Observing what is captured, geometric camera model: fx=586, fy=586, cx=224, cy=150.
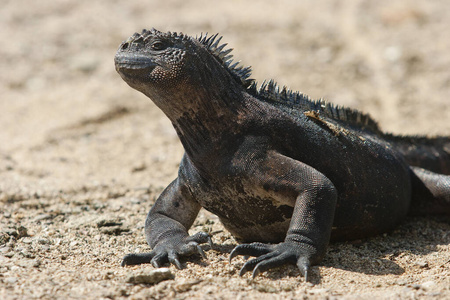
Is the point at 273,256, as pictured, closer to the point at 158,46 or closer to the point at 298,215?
the point at 298,215

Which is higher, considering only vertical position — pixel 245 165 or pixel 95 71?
pixel 95 71

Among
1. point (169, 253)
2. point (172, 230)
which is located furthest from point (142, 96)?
point (169, 253)

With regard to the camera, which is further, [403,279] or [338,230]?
[338,230]

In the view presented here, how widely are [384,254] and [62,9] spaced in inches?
554

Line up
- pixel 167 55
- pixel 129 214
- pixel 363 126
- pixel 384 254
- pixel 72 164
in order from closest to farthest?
pixel 167 55 < pixel 384 254 < pixel 363 126 < pixel 129 214 < pixel 72 164

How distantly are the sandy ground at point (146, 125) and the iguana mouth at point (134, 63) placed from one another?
180 centimetres

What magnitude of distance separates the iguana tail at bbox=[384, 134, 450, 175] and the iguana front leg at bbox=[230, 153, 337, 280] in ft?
7.85

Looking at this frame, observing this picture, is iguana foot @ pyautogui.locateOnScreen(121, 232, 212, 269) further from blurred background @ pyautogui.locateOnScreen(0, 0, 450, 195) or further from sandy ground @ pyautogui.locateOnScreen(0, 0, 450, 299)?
blurred background @ pyautogui.locateOnScreen(0, 0, 450, 195)

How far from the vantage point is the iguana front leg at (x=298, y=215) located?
192 inches

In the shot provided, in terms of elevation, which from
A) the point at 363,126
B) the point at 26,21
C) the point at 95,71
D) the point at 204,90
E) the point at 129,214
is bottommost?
the point at 129,214

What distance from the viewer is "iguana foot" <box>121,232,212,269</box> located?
525 centimetres

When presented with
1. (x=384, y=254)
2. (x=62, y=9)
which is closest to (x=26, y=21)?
(x=62, y=9)

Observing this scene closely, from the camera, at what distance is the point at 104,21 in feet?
53.9

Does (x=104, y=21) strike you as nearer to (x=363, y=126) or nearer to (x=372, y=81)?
(x=372, y=81)
